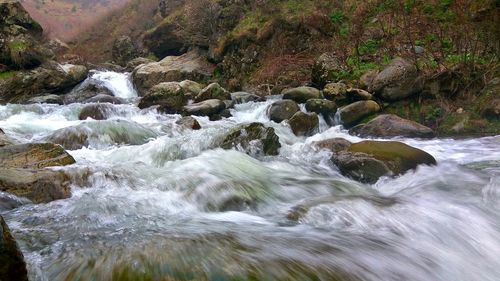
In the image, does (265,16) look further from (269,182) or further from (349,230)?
(349,230)

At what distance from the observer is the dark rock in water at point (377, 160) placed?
6.23 metres

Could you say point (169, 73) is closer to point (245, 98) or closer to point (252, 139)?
point (245, 98)

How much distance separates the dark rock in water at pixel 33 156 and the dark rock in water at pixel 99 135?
179 centimetres

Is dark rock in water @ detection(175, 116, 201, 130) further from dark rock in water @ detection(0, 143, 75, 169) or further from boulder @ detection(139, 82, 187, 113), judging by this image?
dark rock in water @ detection(0, 143, 75, 169)

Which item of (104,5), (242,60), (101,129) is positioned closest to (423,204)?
(101,129)

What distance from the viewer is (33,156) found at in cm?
607

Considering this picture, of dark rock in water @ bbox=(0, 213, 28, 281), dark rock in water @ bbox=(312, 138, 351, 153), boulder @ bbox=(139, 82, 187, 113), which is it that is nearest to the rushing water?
dark rock in water @ bbox=(312, 138, 351, 153)

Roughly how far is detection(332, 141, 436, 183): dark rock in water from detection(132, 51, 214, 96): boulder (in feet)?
40.3

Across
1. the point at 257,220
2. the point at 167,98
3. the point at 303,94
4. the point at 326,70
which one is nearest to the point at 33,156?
the point at 257,220

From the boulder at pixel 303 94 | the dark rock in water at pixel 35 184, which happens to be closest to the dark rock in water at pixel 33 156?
the dark rock in water at pixel 35 184

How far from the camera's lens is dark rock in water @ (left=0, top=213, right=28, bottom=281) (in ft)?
7.59

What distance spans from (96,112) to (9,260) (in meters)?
9.80

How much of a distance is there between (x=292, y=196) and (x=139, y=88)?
47.3 feet

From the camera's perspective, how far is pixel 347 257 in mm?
3385
